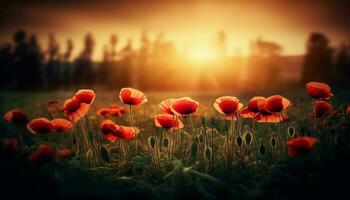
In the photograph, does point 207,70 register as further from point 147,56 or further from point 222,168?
point 222,168

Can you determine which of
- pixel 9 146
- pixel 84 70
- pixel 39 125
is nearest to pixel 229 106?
pixel 39 125

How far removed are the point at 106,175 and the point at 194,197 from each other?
727mm

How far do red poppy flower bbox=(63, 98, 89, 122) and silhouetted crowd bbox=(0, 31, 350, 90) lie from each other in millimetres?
30978

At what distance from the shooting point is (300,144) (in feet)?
8.38

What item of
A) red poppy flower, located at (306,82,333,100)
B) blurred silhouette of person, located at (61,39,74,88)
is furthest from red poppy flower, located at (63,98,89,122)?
blurred silhouette of person, located at (61,39,74,88)

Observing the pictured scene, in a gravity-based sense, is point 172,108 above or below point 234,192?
above

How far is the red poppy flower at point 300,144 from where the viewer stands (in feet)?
8.33

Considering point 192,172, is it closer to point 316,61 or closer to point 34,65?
point 316,61

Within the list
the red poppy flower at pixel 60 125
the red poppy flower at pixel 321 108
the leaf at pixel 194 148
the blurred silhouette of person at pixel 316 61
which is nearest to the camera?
the leaf at pixel 194 148

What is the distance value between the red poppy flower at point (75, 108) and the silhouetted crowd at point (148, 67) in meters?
31.0

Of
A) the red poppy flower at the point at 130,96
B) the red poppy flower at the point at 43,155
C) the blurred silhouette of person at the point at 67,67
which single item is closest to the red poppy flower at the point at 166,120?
the red poppy flower at the point at 130,96

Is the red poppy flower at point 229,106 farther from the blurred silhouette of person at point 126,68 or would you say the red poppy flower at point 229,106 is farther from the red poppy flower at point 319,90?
the blurred silhouette of person at point 126,68

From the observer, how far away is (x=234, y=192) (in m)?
2.27

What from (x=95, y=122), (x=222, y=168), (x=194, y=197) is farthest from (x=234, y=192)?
(x=95, y=122)
